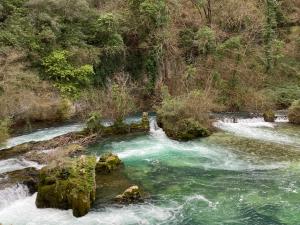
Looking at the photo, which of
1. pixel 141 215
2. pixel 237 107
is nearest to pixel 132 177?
pixel 141 215

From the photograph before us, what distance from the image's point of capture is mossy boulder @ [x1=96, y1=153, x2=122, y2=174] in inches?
776

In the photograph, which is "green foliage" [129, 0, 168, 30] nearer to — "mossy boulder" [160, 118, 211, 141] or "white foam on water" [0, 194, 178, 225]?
"mossy boulder" [160, 118, 211, 141]

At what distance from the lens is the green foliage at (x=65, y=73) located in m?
30.6

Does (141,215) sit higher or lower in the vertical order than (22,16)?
lower

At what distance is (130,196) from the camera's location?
55.2 ft

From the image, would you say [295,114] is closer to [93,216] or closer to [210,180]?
[210,180]

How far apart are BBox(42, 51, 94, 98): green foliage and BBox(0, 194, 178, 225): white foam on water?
1490 centimetres

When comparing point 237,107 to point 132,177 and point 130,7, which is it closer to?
point 130,7

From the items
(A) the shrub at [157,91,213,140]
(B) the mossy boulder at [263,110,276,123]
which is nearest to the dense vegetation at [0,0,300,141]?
(A) the shrub at [157,91,213,140]

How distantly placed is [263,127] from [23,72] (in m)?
16.5

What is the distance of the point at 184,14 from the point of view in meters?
38.6

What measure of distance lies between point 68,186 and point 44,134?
10.7m

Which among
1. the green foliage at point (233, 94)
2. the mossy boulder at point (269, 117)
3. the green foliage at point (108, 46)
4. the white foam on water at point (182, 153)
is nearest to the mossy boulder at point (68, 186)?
the white foam on water at point (182, 153)

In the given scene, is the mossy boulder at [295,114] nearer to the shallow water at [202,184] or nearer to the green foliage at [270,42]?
the shallow water at [202,184]
